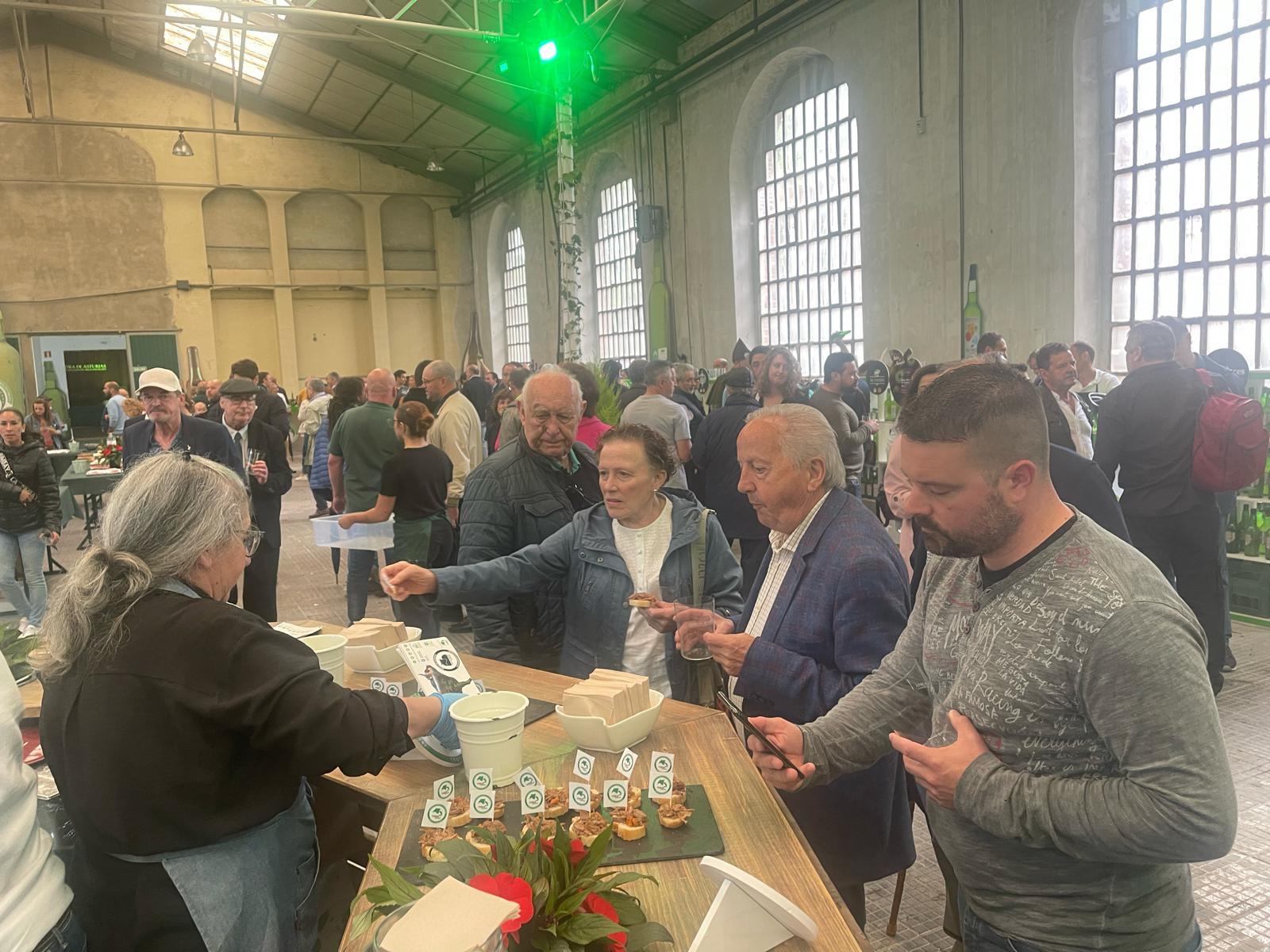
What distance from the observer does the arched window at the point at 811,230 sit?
33.0ft

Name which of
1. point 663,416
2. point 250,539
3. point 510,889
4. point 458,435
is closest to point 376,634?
point 250,539

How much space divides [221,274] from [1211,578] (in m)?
19.4

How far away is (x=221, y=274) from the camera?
18.9 m

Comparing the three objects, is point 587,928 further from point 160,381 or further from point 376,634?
point 160,381

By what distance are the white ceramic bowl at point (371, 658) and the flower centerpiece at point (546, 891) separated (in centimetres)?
121

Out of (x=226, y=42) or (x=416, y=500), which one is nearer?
(x=416, y=500)

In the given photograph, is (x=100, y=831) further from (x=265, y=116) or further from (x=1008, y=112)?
(x=265, y=116)

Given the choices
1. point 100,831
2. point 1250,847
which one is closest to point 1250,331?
point 1250,847

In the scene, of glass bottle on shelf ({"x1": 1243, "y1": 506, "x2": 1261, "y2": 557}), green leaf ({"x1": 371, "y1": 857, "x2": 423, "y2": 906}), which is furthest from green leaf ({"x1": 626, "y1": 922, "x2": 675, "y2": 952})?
glass bottle on shelf ({"x1": 1243, "y1": 506, "x2": 1261, "y2": 557})

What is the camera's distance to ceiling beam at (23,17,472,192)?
55.4 ft

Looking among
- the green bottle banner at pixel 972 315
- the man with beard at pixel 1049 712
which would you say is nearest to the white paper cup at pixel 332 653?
the man with beard at pixel 1049 712

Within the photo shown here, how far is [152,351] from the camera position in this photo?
18.3m

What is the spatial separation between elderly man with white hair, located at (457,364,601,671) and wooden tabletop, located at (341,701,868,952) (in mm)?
823

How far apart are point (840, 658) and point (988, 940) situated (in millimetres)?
627
